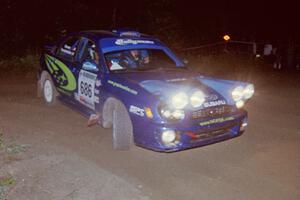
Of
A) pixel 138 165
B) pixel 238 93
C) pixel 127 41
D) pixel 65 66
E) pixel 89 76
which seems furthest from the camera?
pixel 65 66

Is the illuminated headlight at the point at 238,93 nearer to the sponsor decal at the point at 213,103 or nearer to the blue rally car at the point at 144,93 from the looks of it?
the blue rally car at the point at 144,93

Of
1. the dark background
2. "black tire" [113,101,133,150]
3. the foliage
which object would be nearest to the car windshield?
"black tire" [113,101,133,150]

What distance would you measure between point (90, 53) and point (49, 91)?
193 cm

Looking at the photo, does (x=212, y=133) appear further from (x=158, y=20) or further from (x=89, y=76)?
(x=158, y=20)

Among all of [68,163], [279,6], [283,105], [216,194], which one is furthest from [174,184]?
[279,6]

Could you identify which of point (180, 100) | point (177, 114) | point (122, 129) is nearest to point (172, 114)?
point (177, 114)

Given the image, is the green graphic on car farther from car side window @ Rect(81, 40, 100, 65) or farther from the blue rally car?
car side window @ Rect(81, 40, 100, 65)

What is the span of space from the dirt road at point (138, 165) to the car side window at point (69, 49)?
1.12 metres

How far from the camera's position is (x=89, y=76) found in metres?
6.71

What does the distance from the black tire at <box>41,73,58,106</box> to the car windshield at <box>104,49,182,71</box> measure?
209cm

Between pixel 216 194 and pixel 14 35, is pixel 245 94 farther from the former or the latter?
pixel 14 35

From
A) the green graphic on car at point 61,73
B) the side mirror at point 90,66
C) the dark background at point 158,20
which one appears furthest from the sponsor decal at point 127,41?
the dark background at point 158,20

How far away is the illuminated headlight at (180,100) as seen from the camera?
17.8 feet

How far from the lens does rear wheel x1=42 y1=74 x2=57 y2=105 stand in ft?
27.3
